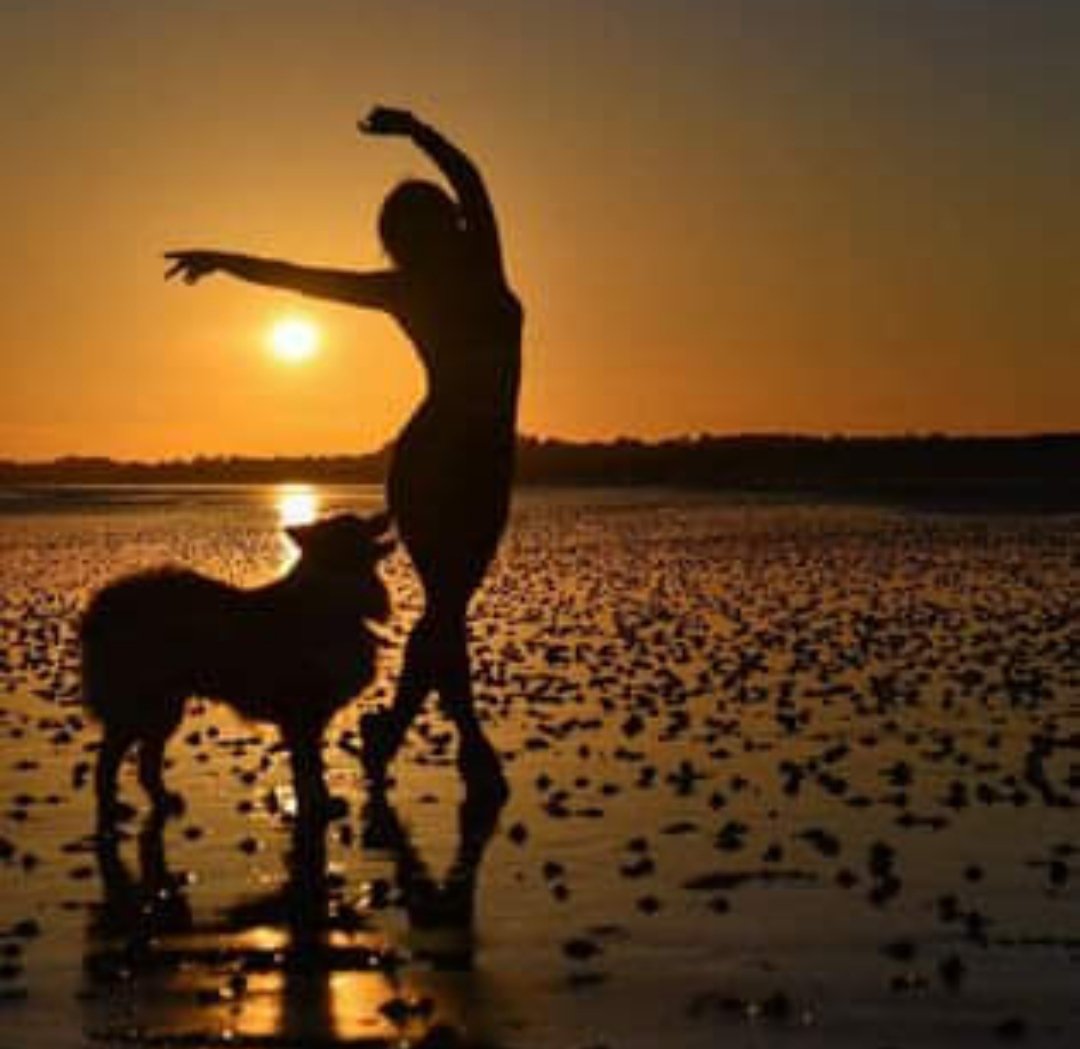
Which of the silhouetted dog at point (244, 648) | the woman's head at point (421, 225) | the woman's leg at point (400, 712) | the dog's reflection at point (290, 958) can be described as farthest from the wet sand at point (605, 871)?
the woman's head at point (421, 225)

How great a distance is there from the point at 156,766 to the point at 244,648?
41.4 inches

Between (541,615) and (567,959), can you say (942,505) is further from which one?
(567,959)

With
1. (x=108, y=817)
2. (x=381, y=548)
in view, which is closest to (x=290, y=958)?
(x=108, y=817)

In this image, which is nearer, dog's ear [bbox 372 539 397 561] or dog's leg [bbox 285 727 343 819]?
dog's leg [bbox 285 727 343 819]

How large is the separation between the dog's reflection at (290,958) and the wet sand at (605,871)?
2 cm

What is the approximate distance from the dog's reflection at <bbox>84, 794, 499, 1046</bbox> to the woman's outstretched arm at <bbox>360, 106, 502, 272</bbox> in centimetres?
366

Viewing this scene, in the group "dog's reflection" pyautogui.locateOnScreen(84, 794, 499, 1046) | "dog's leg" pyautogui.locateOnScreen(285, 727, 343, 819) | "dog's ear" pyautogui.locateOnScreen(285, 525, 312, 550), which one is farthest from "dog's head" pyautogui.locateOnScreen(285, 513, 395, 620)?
"dog's reflection" pyautogui.locateOnScreen(84, 794, 499, 1046)

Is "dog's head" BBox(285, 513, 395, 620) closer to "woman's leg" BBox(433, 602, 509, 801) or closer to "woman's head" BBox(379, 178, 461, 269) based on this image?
"woman's leg" BBox(433, 602, 509, 801)

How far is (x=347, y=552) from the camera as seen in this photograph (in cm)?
1234

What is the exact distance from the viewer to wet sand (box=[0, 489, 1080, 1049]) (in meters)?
7.83

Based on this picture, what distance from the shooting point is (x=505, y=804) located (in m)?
13.0

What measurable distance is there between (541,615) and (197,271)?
18.5 metres

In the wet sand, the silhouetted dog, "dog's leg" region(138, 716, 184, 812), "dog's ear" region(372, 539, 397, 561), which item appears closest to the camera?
the wet sand

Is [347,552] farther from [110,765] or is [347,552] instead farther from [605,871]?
[605,871]
